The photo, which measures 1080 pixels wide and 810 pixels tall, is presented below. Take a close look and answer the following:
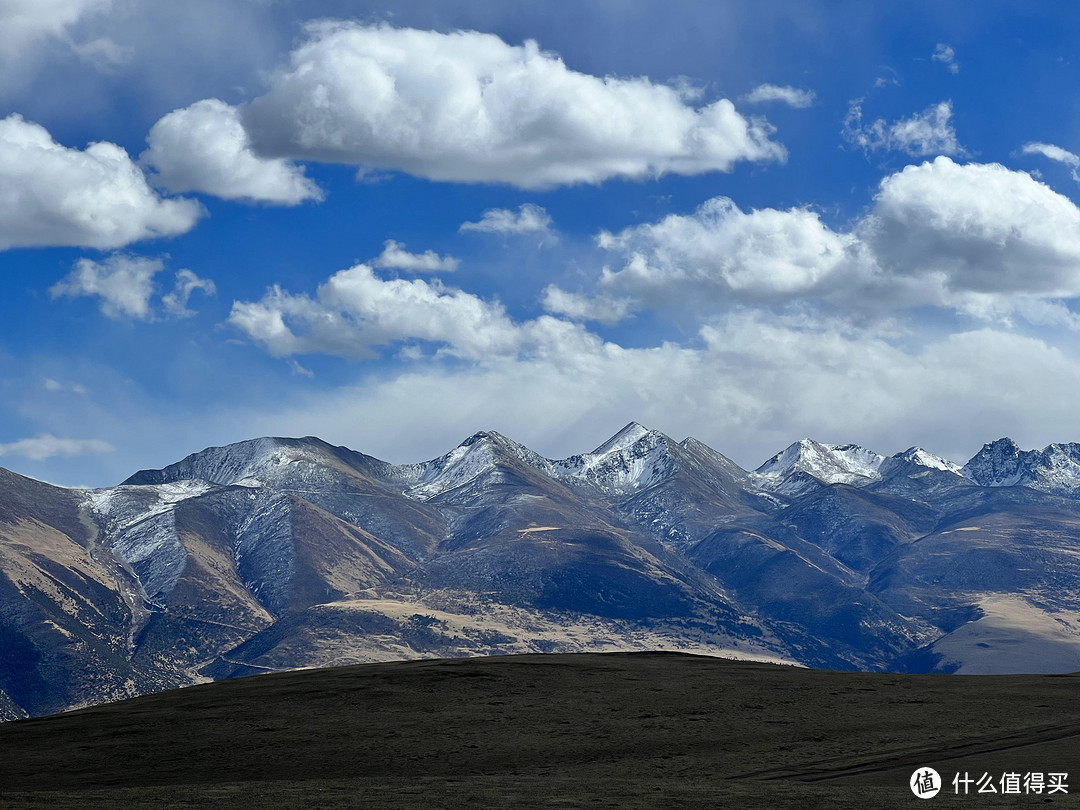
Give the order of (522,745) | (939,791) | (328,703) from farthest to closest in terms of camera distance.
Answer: (328,703) → (522,745) → (939,791)

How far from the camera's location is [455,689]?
375ft

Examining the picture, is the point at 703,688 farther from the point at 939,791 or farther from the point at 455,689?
the point at 939,791

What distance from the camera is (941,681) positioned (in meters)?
122

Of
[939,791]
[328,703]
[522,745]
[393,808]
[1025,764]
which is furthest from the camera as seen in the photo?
[328,703]

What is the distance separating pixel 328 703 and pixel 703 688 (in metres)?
36.3

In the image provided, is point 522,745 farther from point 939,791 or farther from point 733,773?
point 939,791

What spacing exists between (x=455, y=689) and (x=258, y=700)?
18.9 m

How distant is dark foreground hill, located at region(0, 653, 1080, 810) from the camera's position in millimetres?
67562

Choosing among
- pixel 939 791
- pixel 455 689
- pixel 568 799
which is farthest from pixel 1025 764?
pixel 455 689

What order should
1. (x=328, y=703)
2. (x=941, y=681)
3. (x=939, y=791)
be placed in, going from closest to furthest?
(x=939, y=791)
(x=328, y=703)
(x=941, y=681)

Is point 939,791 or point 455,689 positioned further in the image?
point 455,689

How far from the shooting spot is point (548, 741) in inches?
3511

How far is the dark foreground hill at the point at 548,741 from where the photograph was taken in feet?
222

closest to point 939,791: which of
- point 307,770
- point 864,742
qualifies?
point 864,742
